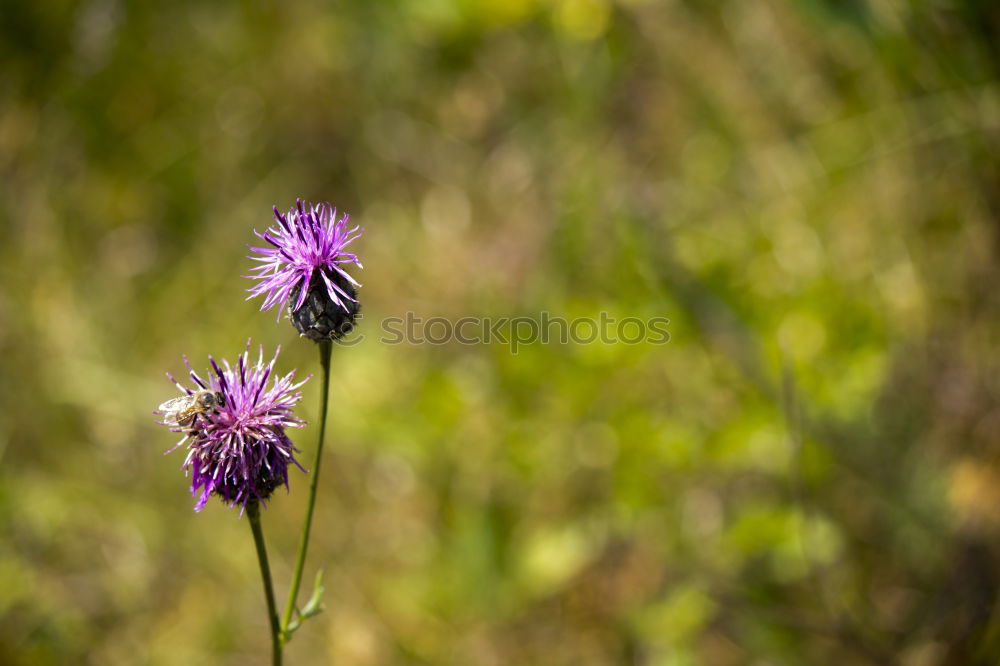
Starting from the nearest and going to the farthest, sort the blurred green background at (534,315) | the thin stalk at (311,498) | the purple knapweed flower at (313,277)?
the thin stalk at (311,498), the purple knapweed flower at (313,277), the blurred green background at (534,315)

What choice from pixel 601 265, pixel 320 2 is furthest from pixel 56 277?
pixel 601 265

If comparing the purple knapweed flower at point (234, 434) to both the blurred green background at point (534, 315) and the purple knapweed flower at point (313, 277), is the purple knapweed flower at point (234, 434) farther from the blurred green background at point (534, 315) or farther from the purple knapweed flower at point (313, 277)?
the blurred green background at point (534, 315)

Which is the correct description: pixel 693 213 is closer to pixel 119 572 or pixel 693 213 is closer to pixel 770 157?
pixel 770 157

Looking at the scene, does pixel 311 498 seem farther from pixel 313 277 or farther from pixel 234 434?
pixel 313 277

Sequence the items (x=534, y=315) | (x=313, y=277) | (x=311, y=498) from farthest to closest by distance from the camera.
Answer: (x=534, y=315)
(x=313, y=277)
(x=311, y=498)

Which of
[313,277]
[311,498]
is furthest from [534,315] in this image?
[311,498]

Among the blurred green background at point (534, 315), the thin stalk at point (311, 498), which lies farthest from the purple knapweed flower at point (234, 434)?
the blurred green background at point (534, 315)
